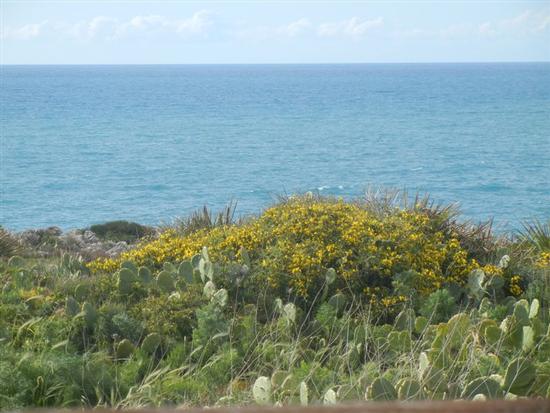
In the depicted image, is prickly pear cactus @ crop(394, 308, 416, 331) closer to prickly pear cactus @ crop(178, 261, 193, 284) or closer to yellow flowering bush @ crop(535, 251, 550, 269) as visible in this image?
prickly pear cactus @ crop(178, 261, 193, 284)

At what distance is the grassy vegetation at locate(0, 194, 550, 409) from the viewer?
6082mm

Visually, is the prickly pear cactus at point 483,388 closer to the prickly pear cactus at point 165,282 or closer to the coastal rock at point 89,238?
the prickly pear cactus at point 165,282

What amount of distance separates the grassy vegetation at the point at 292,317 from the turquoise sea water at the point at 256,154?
367 cm

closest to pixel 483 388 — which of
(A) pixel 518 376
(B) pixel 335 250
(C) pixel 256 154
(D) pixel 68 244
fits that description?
(A) pixel 518 376

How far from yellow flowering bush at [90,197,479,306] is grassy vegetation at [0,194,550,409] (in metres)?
0.02

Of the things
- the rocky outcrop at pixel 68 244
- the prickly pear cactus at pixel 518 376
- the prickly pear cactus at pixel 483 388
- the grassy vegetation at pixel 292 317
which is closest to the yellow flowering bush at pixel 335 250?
the grassy vegetation at pixel 292 317

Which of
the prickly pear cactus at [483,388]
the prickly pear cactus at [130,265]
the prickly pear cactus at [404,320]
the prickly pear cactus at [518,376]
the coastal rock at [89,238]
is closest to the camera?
the prickly pear cactus at [483,388]

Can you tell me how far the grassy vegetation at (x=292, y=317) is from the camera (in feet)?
20.0

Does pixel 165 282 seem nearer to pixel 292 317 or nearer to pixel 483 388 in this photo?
pixel 292 317

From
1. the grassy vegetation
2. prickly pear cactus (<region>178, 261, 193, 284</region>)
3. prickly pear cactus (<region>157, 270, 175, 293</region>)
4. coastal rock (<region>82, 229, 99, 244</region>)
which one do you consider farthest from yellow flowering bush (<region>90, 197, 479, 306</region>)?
coastal rock (<region>82, 229, 99, 244</region>)

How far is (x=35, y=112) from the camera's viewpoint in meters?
102

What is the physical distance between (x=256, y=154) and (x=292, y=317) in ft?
179

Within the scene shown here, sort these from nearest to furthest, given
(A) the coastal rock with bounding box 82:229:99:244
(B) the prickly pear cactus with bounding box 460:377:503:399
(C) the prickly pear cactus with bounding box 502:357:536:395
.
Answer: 1. (B) the prickly pear cactus with bounding box 460:377:503:399
2. (C) the prickly pear cactus with bounding box 502:357:536:395
3. (A) the coastal rock with bounding box 82:229:99:244

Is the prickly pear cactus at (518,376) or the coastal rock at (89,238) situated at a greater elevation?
the prickly pear cactus at (518,376)
